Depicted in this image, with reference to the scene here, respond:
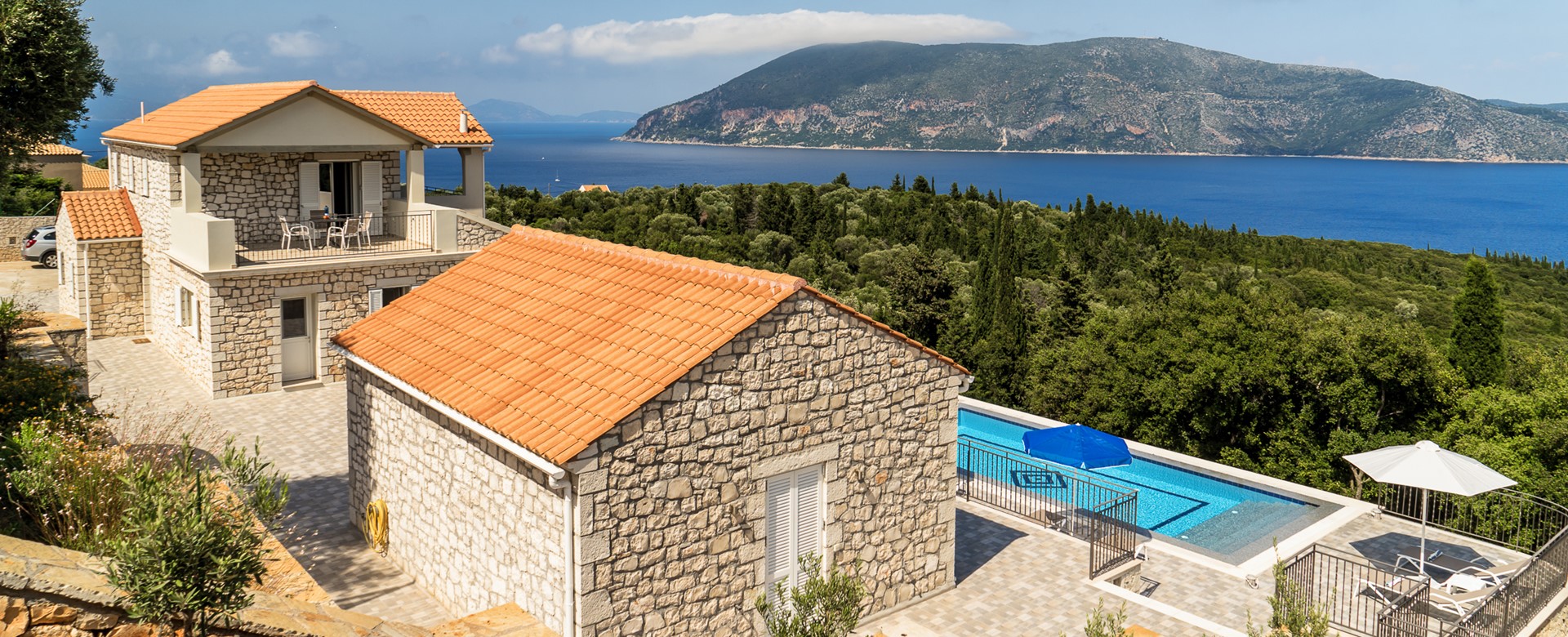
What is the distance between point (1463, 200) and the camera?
183m

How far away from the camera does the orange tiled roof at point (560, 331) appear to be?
1040 centimetres

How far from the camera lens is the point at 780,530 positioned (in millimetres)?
11609

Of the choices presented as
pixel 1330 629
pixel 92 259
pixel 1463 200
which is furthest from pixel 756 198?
pixel 1463 200

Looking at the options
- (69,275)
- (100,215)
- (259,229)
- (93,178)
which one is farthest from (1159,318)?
(93,178)

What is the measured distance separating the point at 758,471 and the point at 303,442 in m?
10.9

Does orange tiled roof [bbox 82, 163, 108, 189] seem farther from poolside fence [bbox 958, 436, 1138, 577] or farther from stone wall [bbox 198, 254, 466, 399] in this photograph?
poolside fence [bbox 958, 436, 1138, 577]

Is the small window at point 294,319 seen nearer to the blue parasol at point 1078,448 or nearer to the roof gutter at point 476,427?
the roof gutter at point 476,427

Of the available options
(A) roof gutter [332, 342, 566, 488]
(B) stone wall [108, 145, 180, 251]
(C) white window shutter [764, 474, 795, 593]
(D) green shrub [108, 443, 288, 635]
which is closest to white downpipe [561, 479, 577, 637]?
(A) roof gutter [332, 342, 566, 488]

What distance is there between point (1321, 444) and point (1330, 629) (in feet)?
35.1

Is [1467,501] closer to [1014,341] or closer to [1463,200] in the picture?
[1014,341]

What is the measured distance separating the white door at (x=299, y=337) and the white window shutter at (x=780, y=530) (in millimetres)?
15323

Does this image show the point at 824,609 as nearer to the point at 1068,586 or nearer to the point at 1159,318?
the point at 1068,586

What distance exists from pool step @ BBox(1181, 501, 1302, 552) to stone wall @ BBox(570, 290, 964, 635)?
611 centimetres

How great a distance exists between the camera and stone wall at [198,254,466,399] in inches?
853
